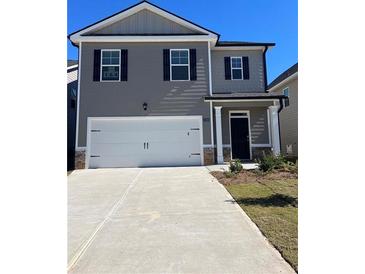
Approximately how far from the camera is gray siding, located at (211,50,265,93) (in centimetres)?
1549

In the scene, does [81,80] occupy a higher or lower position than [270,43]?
lower

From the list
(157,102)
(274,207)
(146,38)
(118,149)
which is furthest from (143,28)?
(274,207)

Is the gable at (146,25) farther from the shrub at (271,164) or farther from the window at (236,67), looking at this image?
the shrub at (271,164)

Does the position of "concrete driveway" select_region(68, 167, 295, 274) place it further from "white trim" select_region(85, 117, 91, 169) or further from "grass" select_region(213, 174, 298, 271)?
"white trim" select_region(85, 117, 91, 169)

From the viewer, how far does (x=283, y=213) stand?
526 cm

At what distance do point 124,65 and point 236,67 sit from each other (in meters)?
5.56

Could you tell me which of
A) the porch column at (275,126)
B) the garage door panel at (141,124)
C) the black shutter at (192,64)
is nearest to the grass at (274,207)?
the porch column at (275,126)

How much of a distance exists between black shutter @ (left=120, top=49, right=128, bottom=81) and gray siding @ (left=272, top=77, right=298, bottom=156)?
964 cm

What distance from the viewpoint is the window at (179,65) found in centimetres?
1448

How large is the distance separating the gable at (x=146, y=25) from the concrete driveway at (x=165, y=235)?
9.42m

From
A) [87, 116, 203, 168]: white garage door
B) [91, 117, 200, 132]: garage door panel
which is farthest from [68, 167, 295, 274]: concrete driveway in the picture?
[91, 117, 200, 132]: garage door panel
